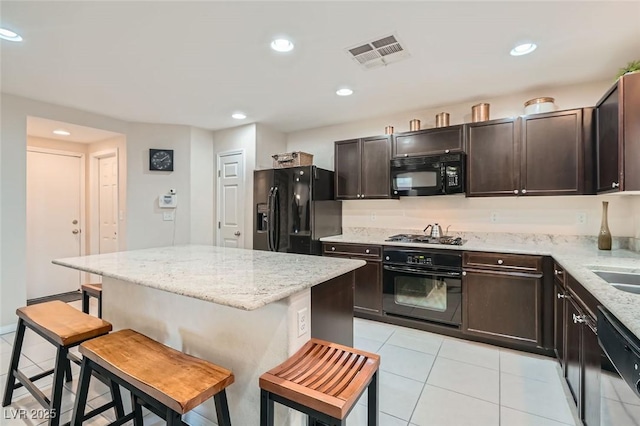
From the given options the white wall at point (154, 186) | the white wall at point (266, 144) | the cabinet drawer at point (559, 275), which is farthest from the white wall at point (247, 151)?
the cabinet drawer at point (559, 275)

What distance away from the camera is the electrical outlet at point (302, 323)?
1.40 m

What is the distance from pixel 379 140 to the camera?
3.54 meters

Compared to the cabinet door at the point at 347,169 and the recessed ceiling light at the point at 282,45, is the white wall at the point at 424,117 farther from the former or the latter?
the recessed ceiling light at the point at 282,45

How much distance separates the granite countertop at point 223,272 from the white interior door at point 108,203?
260 centimetres

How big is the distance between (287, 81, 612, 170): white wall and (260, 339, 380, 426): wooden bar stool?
277 cm

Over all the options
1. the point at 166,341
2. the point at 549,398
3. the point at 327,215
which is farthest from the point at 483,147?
the point at 166,341

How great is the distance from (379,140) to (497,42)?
1.56 metres

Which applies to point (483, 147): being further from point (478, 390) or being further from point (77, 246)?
point (77, 246)

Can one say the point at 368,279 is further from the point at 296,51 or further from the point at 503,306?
the point at 296,51

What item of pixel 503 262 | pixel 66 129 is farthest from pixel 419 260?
pixel 66 129

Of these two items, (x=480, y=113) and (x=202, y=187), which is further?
(x=202, y=187)

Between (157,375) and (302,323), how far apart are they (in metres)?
0.62

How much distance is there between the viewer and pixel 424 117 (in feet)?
11.8

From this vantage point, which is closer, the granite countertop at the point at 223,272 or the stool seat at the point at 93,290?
the granite countertop at the point at 223,272
